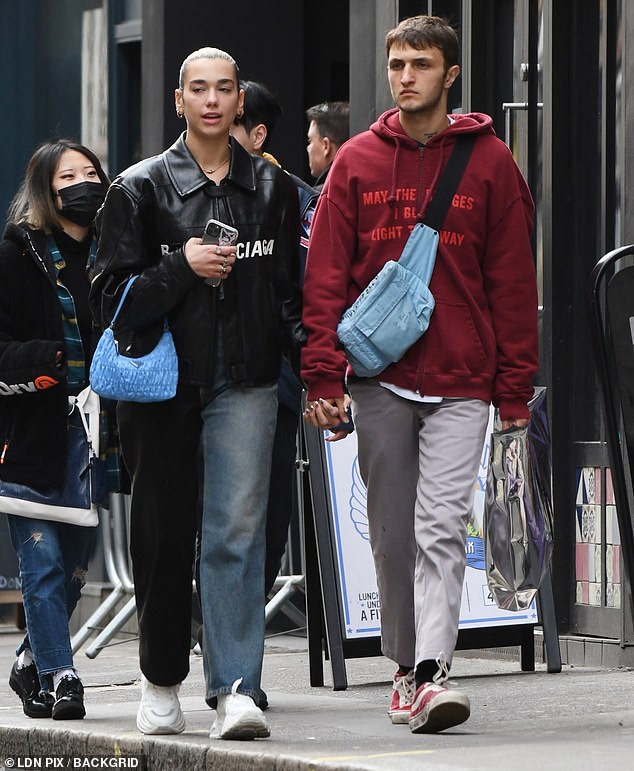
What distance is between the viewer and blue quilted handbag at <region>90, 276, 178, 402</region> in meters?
5.36

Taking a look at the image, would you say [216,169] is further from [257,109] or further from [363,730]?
[363,730]

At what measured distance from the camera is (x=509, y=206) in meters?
5.69

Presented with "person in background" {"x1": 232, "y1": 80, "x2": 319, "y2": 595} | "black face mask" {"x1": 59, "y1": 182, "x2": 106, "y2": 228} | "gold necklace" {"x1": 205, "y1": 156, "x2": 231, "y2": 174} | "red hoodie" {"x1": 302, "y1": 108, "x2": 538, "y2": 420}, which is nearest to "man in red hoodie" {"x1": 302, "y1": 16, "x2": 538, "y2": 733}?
"red hoodie" {"x1": 302, "y1": 108, "x2": 538, "y2": 420}

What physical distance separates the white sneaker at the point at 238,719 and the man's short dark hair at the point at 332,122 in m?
2.98

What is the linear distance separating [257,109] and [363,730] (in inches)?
95.7

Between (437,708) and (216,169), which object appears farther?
(216,169)

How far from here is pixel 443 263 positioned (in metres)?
5.62

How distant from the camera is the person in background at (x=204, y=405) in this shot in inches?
216

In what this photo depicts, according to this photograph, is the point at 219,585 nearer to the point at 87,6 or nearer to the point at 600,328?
the point at 600,328

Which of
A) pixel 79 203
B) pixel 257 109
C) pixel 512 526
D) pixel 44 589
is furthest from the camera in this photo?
pixel 257 109

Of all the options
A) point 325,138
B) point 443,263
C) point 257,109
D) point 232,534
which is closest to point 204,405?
point 232,534

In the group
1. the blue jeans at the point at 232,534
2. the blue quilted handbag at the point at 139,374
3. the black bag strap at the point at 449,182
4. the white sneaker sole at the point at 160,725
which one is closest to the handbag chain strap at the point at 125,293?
the blue quilted handbag at the point at 139,374

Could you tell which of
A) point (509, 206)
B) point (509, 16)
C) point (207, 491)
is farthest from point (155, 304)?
point (509, 16)

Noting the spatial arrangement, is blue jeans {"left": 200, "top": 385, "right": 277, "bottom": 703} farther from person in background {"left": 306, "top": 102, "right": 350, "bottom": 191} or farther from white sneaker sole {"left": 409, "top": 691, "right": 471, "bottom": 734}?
person in background {"left": 306, "top": 102, "right": 350, "bottom": 191}
